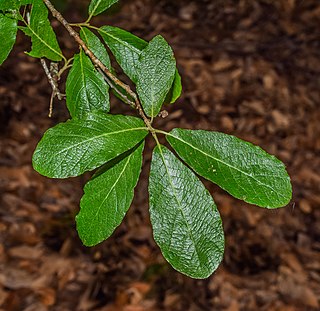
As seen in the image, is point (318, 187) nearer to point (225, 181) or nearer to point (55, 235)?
point (55, 235)

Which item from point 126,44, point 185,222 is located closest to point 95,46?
point 126,44

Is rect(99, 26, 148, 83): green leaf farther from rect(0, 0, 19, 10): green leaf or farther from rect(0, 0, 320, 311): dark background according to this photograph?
rect(0, 0, 320, 311): dark background

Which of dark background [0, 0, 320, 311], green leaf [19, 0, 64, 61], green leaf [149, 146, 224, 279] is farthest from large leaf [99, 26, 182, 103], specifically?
dark background [0, 0, 320, 311]

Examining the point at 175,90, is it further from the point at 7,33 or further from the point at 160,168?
the point at 7,33

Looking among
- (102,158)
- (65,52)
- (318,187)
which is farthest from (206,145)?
(65,52)

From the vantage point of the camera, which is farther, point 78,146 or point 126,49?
point 126,49

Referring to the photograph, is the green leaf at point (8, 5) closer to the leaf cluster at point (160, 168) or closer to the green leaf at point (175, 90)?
the leaf cluster at point (160, 168)
